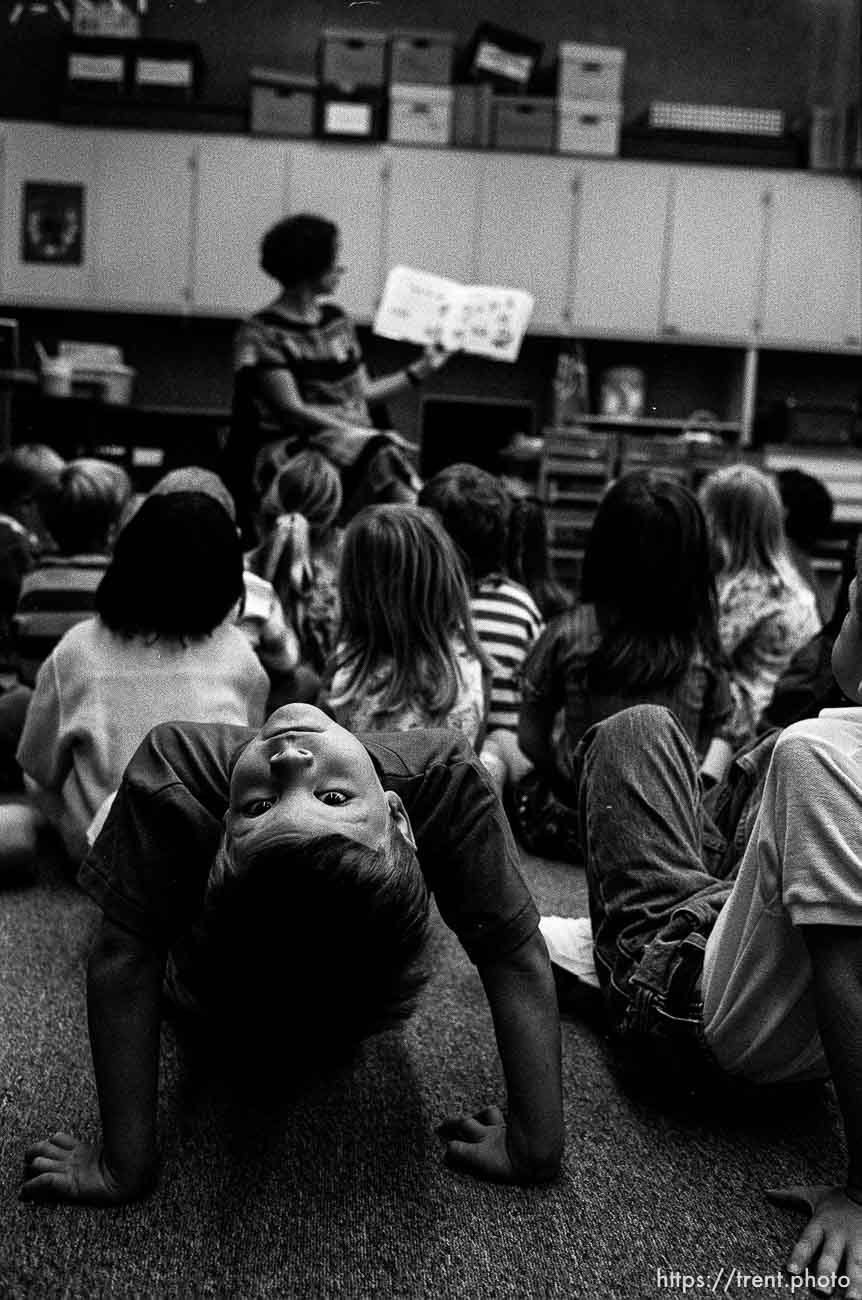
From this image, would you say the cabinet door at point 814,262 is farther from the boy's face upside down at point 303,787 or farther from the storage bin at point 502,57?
the boy's face upside down at point 303,787

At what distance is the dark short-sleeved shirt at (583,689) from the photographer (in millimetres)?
2072

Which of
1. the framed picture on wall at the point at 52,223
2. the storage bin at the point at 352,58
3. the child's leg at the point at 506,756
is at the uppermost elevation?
the storage bin at the point at 352,58

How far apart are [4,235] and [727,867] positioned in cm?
527

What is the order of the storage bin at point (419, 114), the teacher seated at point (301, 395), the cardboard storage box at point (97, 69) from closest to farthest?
the teacher seated at point (301, 395) < the cardboard storage box at point (97, 69) < the storage bin at point (419, 114)

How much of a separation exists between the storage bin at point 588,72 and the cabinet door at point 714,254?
1.61 feet

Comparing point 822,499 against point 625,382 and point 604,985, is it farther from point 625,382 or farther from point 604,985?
point 625,382

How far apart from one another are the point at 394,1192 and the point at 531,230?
5369mm

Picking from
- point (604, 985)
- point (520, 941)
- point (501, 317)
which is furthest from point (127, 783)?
point (501, 317)

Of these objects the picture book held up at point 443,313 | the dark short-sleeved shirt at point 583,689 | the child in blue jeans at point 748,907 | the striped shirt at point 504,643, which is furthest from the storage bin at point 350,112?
the child in blue jeans at point 748,907

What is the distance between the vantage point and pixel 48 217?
5.90 metres

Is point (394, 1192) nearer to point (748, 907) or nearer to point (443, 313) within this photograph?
point (748, 907)

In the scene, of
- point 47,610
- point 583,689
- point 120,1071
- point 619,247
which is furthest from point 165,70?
point 120,1071

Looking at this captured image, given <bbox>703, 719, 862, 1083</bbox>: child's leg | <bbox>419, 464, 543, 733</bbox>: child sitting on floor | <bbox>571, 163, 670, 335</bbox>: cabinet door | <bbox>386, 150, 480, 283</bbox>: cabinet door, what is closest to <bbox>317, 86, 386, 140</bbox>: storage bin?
<bbox>386, 150, 480, 283</bbox>: cabinet door

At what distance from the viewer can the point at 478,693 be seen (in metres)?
2.18
